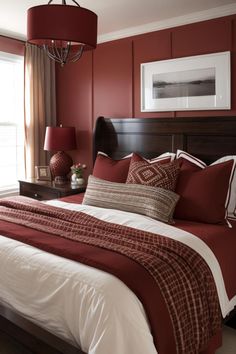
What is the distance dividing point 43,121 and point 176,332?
349cm

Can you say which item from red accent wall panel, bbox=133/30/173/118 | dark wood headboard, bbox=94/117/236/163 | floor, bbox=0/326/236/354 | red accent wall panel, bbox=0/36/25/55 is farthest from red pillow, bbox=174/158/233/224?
red accent wall panel, bbox=0/36/25/55

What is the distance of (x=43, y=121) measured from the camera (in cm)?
466

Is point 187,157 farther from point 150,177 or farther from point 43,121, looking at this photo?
point 43,121

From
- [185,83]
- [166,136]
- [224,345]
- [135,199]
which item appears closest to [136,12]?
[185,83]

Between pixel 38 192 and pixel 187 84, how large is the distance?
1953 millimetres

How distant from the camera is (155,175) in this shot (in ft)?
9.41

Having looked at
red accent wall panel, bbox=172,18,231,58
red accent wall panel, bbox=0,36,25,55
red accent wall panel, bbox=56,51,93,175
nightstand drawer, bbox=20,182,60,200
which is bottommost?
nightstand drawer, bbox=20,182,60,200

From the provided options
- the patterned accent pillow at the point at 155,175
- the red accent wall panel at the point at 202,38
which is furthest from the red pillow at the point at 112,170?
the red accent wall panel at the point at 202,38

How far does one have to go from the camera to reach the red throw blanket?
5.52 feet

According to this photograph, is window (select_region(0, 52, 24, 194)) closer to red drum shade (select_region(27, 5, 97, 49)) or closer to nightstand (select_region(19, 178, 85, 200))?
nightstand (select_region(19, 178, 85, 200))

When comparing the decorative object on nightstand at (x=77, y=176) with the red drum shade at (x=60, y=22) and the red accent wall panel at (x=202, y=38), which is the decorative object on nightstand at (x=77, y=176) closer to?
the red accent wall panel at (x=202, y=38)

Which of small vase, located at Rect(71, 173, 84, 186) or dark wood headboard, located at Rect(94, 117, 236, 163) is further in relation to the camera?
small vase, located at Rect(71, 173, 84, 186)

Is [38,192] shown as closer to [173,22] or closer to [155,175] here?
[155,175]

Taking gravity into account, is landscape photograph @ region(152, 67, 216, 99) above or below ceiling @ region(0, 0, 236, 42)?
below
